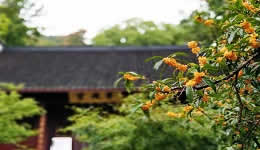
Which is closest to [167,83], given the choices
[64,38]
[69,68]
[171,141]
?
[171,141]

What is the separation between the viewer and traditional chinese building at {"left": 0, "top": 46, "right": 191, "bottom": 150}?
5840 mm

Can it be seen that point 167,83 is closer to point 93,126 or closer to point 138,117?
point 138,117

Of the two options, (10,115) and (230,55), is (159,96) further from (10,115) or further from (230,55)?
(10,115)

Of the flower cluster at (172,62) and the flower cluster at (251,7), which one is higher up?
the flower cluster at (251,7)

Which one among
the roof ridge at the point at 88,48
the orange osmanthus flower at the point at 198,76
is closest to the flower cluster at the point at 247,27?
the orange osmanthus flower at the point at 198,76

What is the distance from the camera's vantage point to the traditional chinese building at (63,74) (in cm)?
584

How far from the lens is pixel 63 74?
689 centimetres

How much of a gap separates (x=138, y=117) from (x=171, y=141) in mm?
441

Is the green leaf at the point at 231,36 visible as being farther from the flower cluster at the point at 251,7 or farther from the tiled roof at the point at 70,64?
the tiled roof at the point at 70,64

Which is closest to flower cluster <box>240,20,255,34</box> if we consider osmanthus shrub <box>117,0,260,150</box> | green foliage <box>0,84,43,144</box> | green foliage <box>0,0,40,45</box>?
osmanthus shrub <box>117,0,260,150</box>

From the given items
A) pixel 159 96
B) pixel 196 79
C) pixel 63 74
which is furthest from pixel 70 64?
pixel 196 79

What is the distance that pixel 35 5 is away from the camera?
15.1 metres

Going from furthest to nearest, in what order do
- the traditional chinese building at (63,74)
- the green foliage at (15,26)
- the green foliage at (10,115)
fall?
1. the green foliage at (15,26)
2. the traditional chinese building at (63,74)
3. the green foliage at (10,115)

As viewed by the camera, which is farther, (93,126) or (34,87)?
(34,87)
